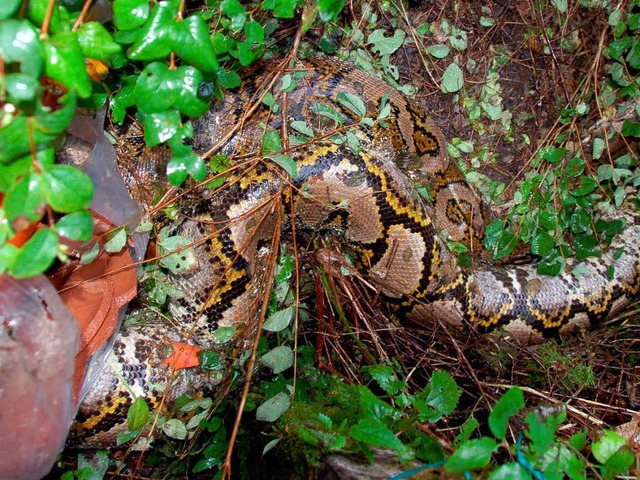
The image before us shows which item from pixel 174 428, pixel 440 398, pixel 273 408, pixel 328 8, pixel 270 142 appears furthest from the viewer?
pixel 174 428

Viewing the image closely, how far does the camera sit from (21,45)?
1127 millimetres

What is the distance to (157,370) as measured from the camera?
2.76 metres

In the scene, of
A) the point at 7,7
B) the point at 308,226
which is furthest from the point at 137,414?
the point at 7,7

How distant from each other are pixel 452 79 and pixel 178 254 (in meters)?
2.23

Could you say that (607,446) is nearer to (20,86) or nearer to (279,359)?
(279,359)

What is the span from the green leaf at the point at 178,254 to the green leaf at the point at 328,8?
1277 millimetres

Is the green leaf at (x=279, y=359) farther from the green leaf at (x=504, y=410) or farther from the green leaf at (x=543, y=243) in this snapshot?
the green leaf at (x=543, y=243)

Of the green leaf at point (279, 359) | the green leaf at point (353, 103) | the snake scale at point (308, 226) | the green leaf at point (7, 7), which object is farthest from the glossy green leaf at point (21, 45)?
the green leaf at point (353, 103)

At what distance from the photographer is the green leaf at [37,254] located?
3.87ft

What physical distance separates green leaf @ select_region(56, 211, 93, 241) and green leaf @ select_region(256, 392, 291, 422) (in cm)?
129

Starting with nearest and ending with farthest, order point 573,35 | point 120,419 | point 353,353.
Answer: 1. point 120,419
2. point 353,353
3. point 573,35

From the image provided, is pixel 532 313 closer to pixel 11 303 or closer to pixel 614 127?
pixel 614 127

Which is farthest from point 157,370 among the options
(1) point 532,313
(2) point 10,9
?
(1) point 532,313

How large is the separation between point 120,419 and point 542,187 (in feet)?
10.0
